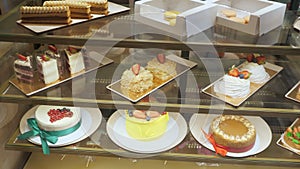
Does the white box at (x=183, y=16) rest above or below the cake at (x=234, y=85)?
above

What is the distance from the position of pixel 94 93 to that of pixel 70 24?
329mm

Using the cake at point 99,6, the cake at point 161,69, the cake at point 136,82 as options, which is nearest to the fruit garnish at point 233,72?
the cake at point 161,69

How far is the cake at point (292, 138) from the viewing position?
1.64m

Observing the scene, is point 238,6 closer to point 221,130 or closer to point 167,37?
point 167,37

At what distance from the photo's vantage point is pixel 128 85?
1.52 meters

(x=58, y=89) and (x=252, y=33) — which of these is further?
(x=58, y=89)

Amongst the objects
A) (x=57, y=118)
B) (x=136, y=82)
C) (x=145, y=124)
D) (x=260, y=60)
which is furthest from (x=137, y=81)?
(x=260, y=60)

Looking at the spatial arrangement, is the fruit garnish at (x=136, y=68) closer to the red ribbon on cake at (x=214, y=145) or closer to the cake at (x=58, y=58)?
the cake at (x=58, y=58)

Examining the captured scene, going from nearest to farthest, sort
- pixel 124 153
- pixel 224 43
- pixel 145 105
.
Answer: pixel 224 43 → pixel 145 105 → pixel 124 153

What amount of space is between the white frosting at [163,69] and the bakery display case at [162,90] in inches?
1.2

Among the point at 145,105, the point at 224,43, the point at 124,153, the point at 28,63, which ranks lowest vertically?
the point at 124,153

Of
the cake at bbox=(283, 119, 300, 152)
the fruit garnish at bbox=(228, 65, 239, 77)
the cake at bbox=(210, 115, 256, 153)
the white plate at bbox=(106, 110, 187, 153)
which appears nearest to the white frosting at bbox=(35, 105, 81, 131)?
the white plate at bbox=(106, 110, 187, 153)

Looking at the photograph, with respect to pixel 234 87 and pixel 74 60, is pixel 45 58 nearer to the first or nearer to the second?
pixel 74 60

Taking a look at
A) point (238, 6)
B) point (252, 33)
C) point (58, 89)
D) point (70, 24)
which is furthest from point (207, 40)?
point (58, 89)
